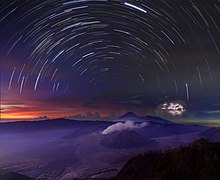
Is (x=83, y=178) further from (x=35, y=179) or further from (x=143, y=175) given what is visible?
(x=143, y=175)

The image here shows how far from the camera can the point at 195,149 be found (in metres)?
17.1

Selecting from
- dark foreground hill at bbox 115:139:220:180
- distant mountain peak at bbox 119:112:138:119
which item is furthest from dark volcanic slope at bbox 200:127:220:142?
distant mountain peak at bbox 119:112:138:119

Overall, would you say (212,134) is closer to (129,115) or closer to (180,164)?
(180,164)

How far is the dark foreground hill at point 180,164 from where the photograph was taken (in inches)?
589

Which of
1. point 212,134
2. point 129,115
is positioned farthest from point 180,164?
point 129,115

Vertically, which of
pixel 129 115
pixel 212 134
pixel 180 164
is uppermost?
pixel 129 115

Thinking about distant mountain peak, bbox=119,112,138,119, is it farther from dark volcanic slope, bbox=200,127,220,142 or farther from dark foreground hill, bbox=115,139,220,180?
dark volcanic slope, bbox=200,127,220,142

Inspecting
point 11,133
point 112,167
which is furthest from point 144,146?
point 11,133

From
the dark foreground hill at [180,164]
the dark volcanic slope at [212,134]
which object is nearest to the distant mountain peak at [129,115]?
the dark foreground hill at [180,164]

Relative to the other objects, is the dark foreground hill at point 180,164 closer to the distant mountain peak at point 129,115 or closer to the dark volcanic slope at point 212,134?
the dark volcanic slope at point 212,134

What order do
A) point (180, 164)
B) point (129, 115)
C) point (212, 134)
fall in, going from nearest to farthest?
point (180, 164) < point (212, 134) < point (129, 115)

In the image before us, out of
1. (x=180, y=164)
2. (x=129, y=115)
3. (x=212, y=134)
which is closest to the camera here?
(x=180, y=164)

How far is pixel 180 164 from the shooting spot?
1698 centimetres

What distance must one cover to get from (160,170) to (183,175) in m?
2.57
